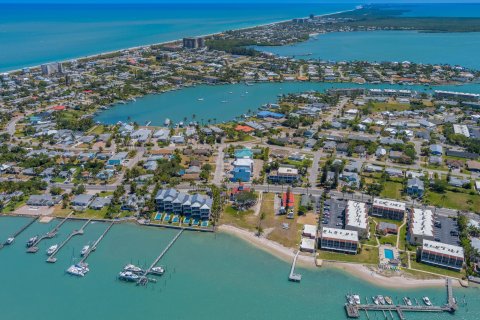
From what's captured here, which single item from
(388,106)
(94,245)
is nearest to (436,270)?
(94,245)

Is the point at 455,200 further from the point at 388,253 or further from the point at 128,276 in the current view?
the point at 128,276

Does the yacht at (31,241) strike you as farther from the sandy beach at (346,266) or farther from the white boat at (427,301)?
the white boat at (427,301)

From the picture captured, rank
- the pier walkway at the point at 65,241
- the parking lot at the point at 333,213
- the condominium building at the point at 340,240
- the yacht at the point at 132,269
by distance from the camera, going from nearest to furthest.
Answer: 1. the yacht at the point at 132,269
2. the condominium building at the point at 340,240
3. the pier walkway at the point at 65,241
4. the parking lot at the point at 333,213

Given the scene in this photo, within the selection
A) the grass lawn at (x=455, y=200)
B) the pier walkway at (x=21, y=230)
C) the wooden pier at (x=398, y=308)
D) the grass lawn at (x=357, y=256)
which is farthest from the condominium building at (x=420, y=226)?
the pier walkway at (x=21, y=230)

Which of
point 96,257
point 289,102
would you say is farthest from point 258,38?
point 96,257

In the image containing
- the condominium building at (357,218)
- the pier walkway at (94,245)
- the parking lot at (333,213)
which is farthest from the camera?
the parking lot at (333,213)

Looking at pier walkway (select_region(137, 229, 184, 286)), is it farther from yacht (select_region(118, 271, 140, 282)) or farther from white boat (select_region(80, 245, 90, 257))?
white boat (select_region(80, 245, 90, 257))
